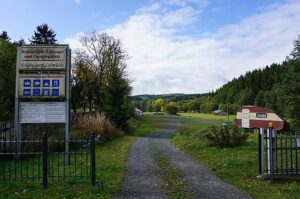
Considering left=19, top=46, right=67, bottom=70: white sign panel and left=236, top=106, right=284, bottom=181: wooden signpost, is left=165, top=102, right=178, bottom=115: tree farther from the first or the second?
left=236, top=106, right=284, bottom=181: wooden signpost

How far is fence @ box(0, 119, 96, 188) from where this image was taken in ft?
34.8

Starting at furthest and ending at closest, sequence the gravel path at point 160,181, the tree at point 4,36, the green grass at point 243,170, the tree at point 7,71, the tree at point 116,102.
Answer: the tree at point 4,36, the tree at point 116,102, the tree at point 7,71, the green grass at point 243,170, the gravel path at point 160,181

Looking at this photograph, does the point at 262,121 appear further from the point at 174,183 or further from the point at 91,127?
the point at 91,127

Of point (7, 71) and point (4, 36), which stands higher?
point (4, 36)

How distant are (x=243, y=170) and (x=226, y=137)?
6.59m

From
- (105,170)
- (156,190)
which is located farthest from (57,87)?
(156,190)

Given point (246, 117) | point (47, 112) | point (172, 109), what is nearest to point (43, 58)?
point (47, 112)

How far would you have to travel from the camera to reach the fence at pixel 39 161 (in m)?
10.6

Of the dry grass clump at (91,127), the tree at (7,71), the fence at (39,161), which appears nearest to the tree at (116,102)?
the dry grass clump at (91,127)

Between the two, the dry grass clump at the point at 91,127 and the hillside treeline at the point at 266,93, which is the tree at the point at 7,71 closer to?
the dry grass clump at the point at 91,127

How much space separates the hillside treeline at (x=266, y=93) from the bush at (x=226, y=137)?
25270 millimetres

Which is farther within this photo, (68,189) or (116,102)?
(116,102)

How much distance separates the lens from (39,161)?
11.3 metres

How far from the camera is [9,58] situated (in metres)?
30.9
